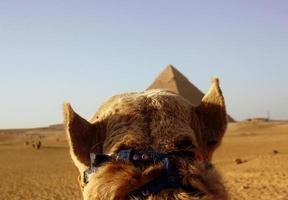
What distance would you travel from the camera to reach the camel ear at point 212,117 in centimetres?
149

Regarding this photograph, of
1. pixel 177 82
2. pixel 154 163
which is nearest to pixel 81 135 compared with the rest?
pixel 154 163

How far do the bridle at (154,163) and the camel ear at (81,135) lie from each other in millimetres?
149

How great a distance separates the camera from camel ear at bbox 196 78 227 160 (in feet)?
4.90

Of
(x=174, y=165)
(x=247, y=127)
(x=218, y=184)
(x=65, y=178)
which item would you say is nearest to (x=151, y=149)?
(x=174, y=165)

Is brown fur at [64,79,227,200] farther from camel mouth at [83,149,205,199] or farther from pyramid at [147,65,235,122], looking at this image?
pyramid at [147,65,235,122]

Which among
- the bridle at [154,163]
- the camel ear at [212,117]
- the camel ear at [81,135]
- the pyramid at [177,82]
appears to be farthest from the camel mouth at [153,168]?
the pyramid at [177,82]

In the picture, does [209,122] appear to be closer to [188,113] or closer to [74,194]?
[188,113]

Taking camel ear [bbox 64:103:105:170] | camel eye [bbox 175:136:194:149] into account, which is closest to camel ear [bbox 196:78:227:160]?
camel eye [bbox 175:136:194:149]

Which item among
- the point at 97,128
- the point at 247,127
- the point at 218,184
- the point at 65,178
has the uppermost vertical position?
the point at 97,128

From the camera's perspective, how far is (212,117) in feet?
5.02

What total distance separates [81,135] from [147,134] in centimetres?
25

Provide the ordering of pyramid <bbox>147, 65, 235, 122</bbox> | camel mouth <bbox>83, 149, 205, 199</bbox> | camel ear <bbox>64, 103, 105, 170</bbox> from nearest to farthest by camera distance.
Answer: camel mouth <bbox>83, 149, 205, 199</bbox>
camel ear <bbox>64, 103, 105, 170</bbox>
pyramid <bbox>147, 65, 235, 122</bbox>

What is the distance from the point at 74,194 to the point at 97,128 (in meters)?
14.1

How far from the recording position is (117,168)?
1108mm
